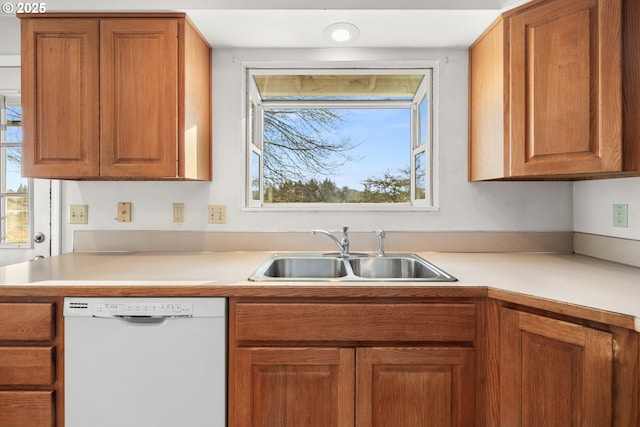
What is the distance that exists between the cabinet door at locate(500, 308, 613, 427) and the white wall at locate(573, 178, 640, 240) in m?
0.86

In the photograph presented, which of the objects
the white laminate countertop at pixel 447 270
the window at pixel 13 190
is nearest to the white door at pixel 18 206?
the window at pixel 13 190

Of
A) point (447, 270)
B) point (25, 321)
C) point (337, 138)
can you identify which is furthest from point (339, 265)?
point (25, 321)

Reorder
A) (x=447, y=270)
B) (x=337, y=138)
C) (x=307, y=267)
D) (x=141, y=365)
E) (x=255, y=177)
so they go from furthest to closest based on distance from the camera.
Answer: (x=337, y=138) → (x=255, y=177) → (x=307, y=267) → (x=447, y=270) → (x=141, y=365)

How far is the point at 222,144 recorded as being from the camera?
2000mm

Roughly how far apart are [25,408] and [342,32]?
2.03 metres

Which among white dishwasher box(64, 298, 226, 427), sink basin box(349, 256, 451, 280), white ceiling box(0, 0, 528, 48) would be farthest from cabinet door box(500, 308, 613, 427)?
white ceiling box(0, 0, 528, 48)

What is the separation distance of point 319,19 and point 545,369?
1.66 m

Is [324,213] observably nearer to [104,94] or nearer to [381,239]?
[381,239]

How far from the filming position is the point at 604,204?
5.72 feet

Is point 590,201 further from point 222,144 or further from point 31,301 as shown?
point 31,301

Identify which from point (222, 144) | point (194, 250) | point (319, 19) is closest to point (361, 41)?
point (319, 19)

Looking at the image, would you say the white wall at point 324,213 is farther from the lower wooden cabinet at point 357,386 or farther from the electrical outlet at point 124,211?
the lower wooden cabinet at point 357,386

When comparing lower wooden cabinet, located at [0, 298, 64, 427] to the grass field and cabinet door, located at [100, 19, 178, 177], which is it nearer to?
cabinet door, located at [100, 19, 178, 177]

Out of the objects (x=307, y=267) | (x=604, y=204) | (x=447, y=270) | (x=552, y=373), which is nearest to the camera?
(x=552, y=373)
